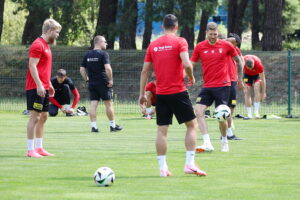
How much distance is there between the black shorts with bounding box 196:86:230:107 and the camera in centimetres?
1320

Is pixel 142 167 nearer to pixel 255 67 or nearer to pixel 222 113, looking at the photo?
pixel 222 113

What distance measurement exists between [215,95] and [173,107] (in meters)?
3.25

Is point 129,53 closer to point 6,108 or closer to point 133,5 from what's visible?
point 6,108

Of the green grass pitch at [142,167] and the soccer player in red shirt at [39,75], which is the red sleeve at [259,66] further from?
the soccer player in red shirt at [39,75]

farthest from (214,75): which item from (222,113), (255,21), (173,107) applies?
(255,21)

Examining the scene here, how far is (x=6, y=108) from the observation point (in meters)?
26.7

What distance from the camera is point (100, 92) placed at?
691 inches

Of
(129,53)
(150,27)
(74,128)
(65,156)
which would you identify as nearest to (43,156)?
(65,156)

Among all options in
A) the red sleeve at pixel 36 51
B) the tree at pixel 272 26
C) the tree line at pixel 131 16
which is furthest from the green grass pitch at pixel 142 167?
the tree line at pixel 131 16

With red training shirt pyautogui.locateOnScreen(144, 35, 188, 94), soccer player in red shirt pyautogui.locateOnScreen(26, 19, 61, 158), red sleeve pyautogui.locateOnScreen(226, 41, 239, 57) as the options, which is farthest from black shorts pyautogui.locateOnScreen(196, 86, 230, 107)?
red training shirt pyautogui.locateOnScreen(144, 35, 188, 94)

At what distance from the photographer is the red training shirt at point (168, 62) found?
389 inches

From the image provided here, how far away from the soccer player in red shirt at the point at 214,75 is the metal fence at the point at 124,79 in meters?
11.9

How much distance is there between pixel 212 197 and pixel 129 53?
18.6m

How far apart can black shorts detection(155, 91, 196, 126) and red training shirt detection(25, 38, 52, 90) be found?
8.54 feet
